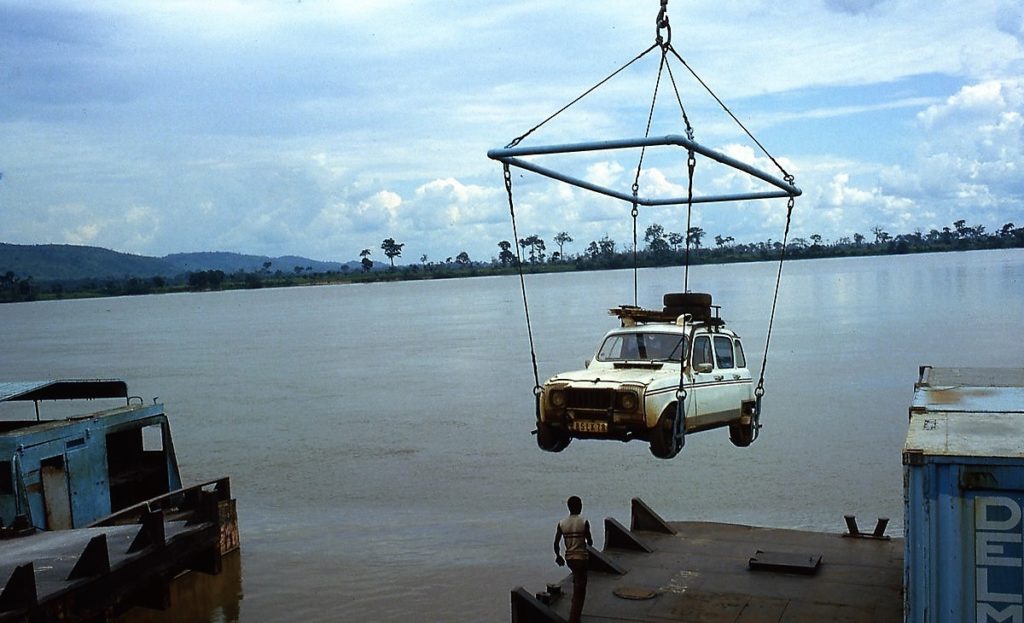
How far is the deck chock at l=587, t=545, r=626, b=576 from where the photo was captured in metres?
14.1

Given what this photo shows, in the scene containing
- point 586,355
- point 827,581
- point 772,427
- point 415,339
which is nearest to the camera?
point 827,581

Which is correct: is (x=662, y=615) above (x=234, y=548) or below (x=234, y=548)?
above

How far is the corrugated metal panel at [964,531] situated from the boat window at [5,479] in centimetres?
1414

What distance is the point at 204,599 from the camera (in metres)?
20.2

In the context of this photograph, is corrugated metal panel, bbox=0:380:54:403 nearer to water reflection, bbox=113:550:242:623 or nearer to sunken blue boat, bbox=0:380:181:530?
sunken blue boat, bbox=0:380:181:530

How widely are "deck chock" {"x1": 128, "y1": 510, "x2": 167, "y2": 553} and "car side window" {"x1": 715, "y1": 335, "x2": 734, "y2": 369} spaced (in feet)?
27.9

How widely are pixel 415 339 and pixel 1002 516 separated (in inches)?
2868

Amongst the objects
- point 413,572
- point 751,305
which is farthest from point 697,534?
point 751,305

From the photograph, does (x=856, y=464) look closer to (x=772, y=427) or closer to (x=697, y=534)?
(x=772, y=427)

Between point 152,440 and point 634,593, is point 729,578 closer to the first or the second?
point 634,593

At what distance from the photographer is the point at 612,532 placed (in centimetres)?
1533

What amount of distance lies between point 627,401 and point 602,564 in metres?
3.38

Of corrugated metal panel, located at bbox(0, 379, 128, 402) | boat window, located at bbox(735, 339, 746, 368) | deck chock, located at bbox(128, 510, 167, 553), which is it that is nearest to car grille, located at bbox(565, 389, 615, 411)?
boat window, located at bbox(735, 339, 746, 368)

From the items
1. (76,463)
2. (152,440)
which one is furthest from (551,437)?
(152,440)
